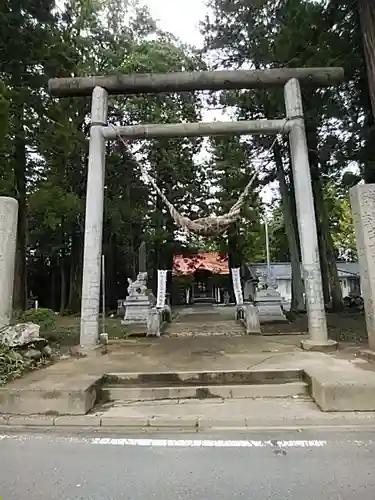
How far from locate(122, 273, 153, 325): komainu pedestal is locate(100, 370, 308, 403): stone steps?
26.7ft

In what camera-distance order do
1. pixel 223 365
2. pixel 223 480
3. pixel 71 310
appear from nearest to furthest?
pixel 223 480 → pixel 223 365 → pixel 71 310

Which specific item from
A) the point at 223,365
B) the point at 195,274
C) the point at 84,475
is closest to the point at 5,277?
the point at 223,365

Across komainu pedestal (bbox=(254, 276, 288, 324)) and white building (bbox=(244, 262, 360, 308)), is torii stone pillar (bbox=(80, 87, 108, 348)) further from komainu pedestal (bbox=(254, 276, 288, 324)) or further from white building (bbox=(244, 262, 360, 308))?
white building (bbox=(244, 262, 360, 308))

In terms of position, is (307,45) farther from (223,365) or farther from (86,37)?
(86,37)

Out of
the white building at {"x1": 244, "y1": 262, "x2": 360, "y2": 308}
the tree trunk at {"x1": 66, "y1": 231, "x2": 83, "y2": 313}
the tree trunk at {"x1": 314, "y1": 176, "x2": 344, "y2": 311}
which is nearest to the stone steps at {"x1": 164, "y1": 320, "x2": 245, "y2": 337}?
the tree trunk at {"x1": 314, "y1": 176, "x2": 344, "y2": 311}

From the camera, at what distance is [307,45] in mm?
8727

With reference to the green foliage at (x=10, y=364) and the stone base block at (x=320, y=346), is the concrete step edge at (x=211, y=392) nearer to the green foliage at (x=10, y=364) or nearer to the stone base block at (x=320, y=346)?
the green foliage at (x=10, y=364)

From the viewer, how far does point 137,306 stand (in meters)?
13.5

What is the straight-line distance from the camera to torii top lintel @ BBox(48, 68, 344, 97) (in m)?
7.18

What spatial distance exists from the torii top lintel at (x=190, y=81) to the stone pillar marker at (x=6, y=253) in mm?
2506

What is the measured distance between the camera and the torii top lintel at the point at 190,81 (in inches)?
283

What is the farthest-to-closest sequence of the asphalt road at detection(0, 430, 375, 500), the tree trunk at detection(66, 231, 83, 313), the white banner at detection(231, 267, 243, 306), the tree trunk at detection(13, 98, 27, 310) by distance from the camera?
the tree trunk at detection(66, 231, 83, 313), the white banner at detection(231, 267, 243, 306), the tree trunk at detection(13, 98, 27, 310), the asphalt road at detection(0, 430, 375, 500)

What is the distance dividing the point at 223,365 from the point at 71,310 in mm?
13967

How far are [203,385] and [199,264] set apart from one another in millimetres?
21311
